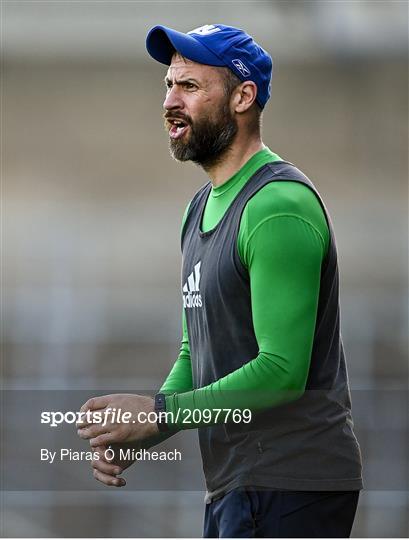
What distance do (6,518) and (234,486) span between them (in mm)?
2318

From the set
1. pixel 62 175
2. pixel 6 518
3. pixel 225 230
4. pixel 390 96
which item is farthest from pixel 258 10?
pixel 225 230

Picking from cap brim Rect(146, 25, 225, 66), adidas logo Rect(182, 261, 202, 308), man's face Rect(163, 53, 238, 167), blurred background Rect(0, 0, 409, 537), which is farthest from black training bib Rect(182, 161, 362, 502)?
blurred background Rect(0, 0, 409, 537)

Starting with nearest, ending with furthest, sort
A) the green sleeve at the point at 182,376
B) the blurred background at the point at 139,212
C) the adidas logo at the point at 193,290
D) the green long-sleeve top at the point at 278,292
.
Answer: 1. the green long-sleeve top at the point at 278,292
2. the adidas logo at the point at 193,290
3. the green sleeve at the point at 182,376
4. the blurred background at the point at 139,212

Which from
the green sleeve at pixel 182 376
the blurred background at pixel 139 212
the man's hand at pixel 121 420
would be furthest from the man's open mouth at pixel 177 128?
the blurred background at pixel 139 212

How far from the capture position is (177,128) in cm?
162

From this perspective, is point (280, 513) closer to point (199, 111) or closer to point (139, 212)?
point (199, 111)

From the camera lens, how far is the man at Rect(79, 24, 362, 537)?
141 cm

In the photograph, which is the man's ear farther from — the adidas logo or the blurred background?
the blurred background

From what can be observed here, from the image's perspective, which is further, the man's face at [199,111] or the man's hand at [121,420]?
the man's face at [199,111]

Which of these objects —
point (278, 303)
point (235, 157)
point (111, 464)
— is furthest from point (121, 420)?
point (235, 157)

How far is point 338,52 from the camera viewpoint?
4801mm

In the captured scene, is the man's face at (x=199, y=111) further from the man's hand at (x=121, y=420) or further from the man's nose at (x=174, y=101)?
the man's hand at (x=121, y=420)

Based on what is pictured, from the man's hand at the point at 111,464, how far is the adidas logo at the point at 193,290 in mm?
271

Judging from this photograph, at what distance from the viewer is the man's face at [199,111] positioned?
1.60m
